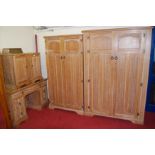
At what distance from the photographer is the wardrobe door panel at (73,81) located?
262cm

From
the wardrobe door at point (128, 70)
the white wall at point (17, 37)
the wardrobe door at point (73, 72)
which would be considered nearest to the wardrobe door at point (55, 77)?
the wardrobe door at point (73, 72)

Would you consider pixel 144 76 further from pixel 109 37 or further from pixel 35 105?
pixel 35 105

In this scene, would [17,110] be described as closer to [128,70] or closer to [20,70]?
[20,70]

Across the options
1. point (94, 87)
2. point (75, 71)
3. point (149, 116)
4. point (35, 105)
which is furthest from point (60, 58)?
point (149, 116)

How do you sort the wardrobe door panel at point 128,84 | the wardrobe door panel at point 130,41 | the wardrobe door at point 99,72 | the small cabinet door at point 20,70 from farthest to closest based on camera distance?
1. the small cabinet door at point 20,70
2. the wardrobe door at point 99,72
3. the wardrobe door panel at point 128,84
4. the wardrobe door panel at point 130,41

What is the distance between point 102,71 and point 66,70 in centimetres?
77

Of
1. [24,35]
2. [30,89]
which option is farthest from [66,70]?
[24,35]

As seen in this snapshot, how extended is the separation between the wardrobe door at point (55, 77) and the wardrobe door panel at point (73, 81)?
10cm

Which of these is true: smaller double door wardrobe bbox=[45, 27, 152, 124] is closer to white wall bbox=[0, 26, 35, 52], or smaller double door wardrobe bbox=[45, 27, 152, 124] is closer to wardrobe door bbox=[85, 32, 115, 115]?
wardrobe door bbox=[85, 32, 115, 115]

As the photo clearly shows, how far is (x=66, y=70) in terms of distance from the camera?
2.74 metres

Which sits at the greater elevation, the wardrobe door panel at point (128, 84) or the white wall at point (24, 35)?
the white wall at point (24, 35)

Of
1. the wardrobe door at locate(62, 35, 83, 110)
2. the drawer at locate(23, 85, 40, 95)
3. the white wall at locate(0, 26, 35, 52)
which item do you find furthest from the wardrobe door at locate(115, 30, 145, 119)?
the white wall at locate(0, 26, 35, 52)

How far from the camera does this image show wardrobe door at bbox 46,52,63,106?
278 centimetres

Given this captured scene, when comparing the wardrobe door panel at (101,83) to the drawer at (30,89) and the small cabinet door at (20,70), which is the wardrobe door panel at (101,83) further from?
the small cabinet door at (20,70)
